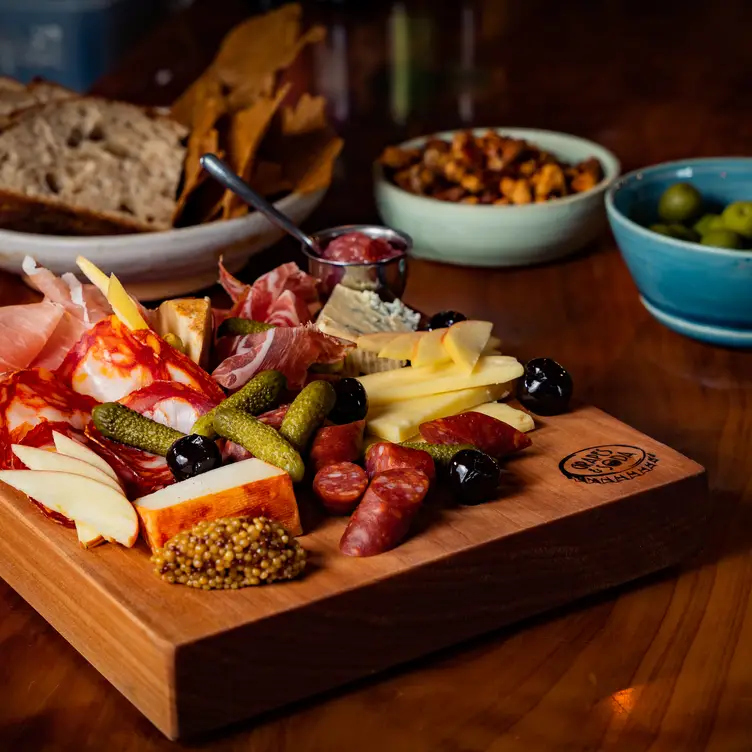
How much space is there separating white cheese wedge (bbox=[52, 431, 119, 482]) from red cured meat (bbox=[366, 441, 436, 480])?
9.9 inches

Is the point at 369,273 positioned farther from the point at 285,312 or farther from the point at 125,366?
the point at 125,366

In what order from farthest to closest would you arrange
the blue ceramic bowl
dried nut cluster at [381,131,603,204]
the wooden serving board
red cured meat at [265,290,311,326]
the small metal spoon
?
1. dried nut cluster at [381,131,603,204]
2. the small metal spoon
3. the blue ceramic bowl
4. red cured meat at [265,290,311,326]
5. the wooden serving board

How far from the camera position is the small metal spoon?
1850 mm

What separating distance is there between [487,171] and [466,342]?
0.85 meters

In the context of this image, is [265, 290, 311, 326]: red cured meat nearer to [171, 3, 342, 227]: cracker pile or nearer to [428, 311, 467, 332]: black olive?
[428, 311, 467, 332]: black olive

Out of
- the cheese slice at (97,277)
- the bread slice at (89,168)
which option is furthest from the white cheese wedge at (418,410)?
the bread slice at (89,168)

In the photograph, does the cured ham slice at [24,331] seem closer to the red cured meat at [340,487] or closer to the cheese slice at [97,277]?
the cheese slice at [97,277]

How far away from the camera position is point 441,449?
1.22 meters

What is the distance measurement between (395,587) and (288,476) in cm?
15

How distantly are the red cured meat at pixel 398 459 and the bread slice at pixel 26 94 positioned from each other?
1208mm

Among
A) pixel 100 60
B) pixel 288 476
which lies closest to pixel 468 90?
pixel 288 476

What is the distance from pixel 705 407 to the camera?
1636mm

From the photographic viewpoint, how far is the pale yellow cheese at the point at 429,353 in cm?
140

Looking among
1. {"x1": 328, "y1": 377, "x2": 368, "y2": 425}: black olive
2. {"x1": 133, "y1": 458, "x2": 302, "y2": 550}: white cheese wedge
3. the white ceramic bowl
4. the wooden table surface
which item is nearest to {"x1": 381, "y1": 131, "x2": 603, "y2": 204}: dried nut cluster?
the wooden table surface
